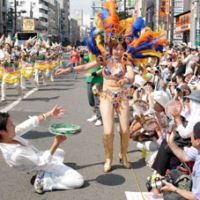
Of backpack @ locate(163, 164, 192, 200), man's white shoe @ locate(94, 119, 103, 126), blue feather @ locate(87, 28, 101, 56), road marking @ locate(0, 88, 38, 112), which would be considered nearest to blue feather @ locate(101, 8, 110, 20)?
blue feather @ locate(87, 28, 101, 56)

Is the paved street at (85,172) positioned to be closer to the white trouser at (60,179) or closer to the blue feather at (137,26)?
the white trouser at (60,179)

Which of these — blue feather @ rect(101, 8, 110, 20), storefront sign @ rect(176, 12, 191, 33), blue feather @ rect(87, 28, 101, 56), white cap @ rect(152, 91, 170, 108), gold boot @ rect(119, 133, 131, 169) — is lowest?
gold boot @ rect(119, 133, 131, 169)

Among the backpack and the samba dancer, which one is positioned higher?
the samba dancer

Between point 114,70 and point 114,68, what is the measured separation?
0.09 ft

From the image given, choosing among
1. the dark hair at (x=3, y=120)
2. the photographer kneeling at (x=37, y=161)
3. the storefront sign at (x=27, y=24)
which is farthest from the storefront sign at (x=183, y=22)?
the dark hair at (x=3, y=120)

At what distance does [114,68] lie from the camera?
541 centimetres

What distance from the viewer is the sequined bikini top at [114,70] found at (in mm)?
5391

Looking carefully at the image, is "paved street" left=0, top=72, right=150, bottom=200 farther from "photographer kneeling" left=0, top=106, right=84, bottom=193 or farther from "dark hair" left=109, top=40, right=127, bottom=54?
"dark hair" left=109, top=40, right=127, bottom=54

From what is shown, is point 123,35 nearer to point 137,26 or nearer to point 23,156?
point 137,26

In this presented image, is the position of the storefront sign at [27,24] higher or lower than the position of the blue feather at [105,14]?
higher

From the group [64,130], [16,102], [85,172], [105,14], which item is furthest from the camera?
[16,102]

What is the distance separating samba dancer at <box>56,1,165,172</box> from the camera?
5.36 metres

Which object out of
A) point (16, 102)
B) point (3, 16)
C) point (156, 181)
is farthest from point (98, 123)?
→ point (3, 16)

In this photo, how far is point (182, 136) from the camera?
441 cm
